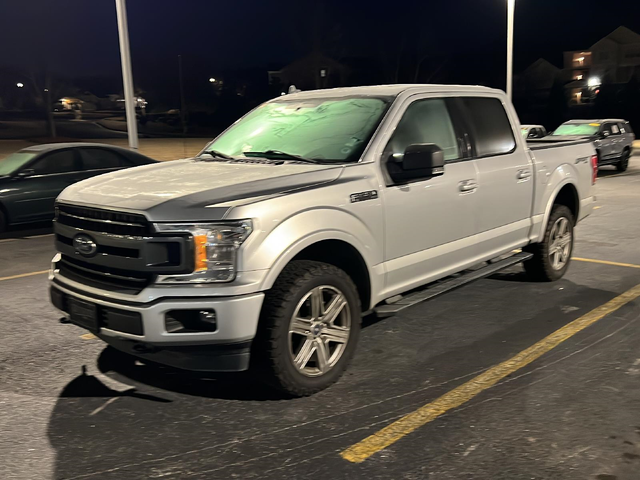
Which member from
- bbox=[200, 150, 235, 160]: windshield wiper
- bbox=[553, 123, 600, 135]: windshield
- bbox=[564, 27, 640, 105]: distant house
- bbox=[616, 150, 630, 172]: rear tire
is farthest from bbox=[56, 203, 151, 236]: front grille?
bbox=[564, 27, 640, 105]: distant house

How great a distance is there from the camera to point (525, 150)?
20.2 ft

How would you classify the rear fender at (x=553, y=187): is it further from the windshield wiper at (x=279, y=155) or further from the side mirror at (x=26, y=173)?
the side mirror at (x=26, y=173)

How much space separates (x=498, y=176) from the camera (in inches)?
222

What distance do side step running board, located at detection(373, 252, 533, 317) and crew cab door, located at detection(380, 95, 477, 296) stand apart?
0.09m

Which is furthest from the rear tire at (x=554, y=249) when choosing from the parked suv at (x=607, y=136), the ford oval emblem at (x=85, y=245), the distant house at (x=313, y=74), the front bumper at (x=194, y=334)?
the distant house at (x=313, y=74)

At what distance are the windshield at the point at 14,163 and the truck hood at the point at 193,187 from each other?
662cm

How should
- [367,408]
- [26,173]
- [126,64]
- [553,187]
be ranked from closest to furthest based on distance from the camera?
1. [367,408]
2. [553,187]
3. [26,173]
4. [126,64]

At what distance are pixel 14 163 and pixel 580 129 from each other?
16150mm

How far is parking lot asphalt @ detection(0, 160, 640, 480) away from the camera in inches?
131

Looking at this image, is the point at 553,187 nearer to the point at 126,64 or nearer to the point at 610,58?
the point at 126,64

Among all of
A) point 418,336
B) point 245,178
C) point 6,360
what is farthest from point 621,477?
point 6,360

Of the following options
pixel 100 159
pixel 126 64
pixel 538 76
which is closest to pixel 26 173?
pixel 100 159

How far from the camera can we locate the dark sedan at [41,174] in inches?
405

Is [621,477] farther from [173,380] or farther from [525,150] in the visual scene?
[525,150]
